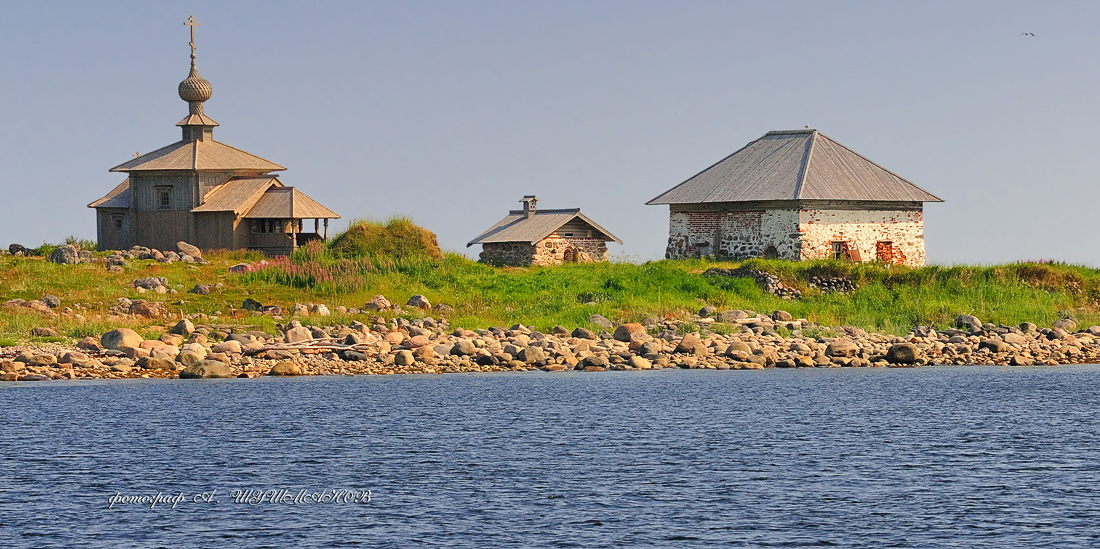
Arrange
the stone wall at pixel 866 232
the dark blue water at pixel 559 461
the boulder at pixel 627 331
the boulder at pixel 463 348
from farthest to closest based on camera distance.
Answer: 1. the stone wall at pixel 866 232
2. the boulder at pixel 627 331
3. the boulder at pixel 463 348
4. the dark blue water at pixel 559 461

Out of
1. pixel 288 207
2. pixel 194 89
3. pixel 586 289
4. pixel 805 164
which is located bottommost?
pixel 586 289

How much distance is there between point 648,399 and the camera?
27.1 metres

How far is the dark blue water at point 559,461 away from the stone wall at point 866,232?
1626 cm

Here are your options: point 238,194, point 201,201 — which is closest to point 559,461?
point 238,194

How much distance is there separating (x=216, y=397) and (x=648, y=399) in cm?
902

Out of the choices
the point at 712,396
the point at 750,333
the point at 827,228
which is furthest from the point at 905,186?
the point at 712,396

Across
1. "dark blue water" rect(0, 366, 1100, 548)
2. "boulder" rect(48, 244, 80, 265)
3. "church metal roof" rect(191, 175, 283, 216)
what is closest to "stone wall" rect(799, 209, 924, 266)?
"dark blue water" rect(0, 366, 1100, 548)

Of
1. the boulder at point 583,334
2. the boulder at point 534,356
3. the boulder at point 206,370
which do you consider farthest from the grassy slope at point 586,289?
the boulder at point 206,370

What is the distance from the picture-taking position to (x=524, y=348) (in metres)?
33.2

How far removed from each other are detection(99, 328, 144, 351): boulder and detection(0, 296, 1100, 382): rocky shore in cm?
3

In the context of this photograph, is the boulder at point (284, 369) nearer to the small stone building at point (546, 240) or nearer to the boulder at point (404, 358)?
the boulder at point (404, 358)

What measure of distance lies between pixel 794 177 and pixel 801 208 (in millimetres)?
1917

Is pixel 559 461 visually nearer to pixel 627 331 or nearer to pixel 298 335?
pixel 298 335

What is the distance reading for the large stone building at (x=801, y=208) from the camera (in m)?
46.4
